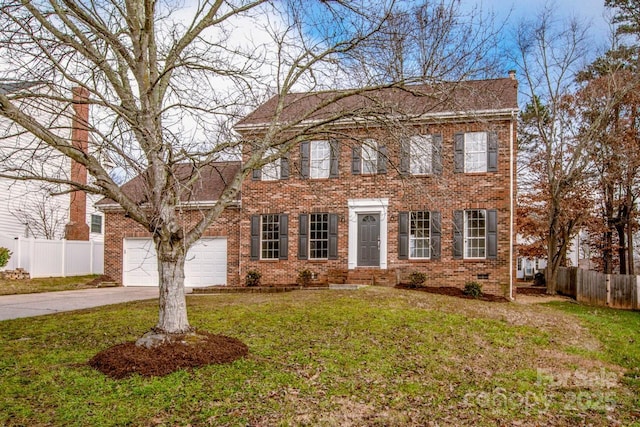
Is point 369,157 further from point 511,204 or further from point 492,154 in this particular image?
point 511,204

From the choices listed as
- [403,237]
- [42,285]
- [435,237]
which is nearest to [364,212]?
[403,237]

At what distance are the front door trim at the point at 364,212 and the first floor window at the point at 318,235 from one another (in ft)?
2.84

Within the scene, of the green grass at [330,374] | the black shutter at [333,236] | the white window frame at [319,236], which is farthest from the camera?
the white window frame at [319,236]

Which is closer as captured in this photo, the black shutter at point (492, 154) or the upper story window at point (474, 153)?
the black shutter at point (492, 154)

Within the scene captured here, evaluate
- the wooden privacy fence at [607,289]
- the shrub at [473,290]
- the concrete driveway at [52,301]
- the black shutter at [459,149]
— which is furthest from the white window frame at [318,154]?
the wooden privacy fence at [607,289]

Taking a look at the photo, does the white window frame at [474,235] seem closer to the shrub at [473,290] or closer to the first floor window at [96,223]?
the shrub at [473,290]

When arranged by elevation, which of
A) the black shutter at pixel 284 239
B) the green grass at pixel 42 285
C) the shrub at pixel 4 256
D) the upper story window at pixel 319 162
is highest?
the upper story window at pixel 319 162

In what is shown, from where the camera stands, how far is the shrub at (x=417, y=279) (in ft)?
50.0

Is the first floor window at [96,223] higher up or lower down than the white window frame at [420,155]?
lower down

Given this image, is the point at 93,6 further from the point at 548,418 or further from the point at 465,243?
the point at 465,243

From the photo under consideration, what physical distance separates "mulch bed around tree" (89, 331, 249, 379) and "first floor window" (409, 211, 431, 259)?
9.91 meters

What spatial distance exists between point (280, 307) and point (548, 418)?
6.38 metres

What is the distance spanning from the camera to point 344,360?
676 cm

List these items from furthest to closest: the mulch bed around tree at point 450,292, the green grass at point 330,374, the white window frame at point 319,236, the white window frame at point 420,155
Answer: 1. the white window frame at point 319,236
2. the mulch bed around tree at point 450,292
3. the white window frame at point 420,155
4. the green grass at point 330,374
